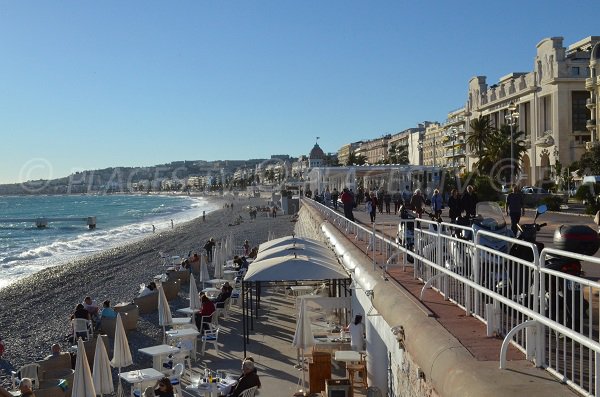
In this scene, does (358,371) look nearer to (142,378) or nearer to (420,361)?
(142,378)

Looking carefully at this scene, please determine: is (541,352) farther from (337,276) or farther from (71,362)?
(71,362)

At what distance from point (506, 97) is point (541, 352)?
6190 centimetres

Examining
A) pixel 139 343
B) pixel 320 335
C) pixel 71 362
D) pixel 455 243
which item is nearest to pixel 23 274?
pixel 139 343

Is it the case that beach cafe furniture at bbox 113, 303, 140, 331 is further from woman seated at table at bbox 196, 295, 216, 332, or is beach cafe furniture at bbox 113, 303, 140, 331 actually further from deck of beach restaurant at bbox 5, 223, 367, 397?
woman seated at table at bbox 196, 295, 216, 332

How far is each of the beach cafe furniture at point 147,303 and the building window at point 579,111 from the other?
141 feet

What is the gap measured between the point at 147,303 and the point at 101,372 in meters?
9.19

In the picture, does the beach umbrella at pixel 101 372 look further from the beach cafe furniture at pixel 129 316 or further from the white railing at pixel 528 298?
the beach cafe furniture at pixel 129 316

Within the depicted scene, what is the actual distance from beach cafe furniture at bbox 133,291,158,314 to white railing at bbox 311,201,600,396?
11.5 m

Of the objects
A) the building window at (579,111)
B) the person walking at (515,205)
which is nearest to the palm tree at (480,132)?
the building window at (579,111)

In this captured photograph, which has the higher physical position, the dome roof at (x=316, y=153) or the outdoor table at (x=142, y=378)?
the dome roof at (x=316, y=153)

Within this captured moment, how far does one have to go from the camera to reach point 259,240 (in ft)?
147

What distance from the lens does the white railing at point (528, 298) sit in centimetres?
380

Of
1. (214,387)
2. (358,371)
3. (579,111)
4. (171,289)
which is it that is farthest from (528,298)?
(579,111)

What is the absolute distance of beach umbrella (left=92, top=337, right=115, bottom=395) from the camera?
9.24 metres
